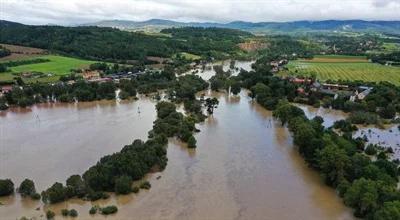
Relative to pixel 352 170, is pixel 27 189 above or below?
above

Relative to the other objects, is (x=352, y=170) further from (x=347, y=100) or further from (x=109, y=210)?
(x=347, y=100)

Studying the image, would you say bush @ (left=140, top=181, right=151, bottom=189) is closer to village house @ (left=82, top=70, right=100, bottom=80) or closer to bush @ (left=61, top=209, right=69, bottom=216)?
bush @ (left=61, top=209, right=69, bottom=216)

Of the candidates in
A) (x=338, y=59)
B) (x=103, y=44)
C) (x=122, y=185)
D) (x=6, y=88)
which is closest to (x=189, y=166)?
(x=122, y=185)

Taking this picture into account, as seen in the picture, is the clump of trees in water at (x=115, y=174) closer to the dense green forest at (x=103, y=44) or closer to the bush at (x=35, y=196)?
the bush at (x=35, y=196)

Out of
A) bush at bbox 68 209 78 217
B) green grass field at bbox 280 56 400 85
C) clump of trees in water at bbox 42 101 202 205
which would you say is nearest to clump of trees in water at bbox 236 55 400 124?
green grass field at bbox 280 56 400 85

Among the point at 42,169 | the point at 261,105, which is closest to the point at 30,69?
the point at 261,105

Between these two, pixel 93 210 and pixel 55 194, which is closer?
pixel 93 210

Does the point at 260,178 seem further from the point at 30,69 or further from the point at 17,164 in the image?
the point at 30,69
